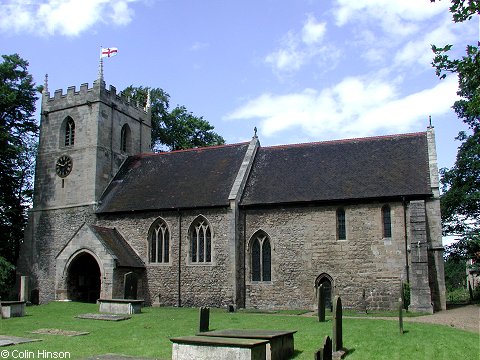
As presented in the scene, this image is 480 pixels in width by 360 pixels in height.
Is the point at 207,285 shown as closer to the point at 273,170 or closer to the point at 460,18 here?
the point at 273,170

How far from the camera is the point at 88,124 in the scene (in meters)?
34.8

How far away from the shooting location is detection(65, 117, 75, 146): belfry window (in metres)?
35.6

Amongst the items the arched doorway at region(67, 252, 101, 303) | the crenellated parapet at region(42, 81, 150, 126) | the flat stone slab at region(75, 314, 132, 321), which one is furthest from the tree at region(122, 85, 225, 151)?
the flat stone slab at region(75, 314, 132, 321)

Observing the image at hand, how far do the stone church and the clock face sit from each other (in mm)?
84

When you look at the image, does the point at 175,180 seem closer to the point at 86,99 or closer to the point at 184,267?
the point at 184,267

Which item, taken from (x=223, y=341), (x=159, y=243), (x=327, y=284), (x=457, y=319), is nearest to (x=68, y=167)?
(x=159, y=243)

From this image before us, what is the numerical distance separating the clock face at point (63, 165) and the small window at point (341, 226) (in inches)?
720

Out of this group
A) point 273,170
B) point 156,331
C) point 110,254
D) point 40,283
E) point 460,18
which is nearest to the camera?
point 460,18

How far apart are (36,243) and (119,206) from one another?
6.73m

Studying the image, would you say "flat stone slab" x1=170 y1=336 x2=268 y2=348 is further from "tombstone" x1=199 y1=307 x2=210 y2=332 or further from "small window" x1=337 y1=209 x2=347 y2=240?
"small window" x1=337 y1=209 x2=347 y2=240

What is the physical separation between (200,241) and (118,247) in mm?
4753

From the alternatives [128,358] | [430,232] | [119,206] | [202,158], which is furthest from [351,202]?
[128,358]

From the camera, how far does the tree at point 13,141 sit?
35.3m

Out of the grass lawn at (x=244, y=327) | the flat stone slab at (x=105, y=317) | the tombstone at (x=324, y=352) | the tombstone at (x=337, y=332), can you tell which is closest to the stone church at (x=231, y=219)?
the flat stone slab at (x=105, y=317)
